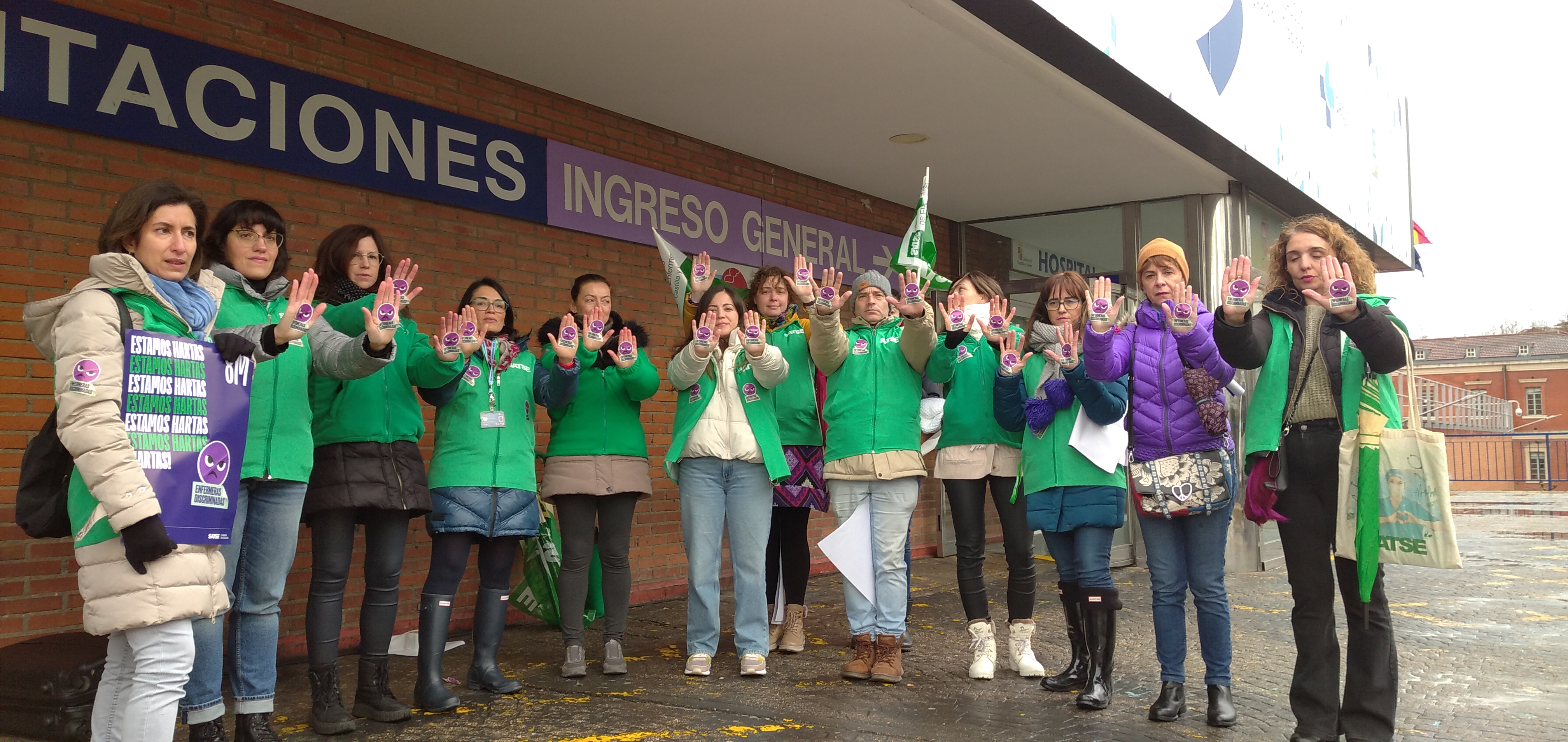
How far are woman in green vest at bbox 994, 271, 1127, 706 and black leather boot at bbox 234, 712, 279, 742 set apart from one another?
3.05 metres

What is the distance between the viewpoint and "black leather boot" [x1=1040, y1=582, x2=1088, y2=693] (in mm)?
4562

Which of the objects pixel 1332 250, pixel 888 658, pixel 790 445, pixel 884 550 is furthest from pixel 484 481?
pixel 1332 250

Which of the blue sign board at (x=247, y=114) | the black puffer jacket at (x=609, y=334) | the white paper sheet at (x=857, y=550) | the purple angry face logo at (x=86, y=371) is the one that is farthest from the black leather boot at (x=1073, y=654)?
the blue sign board at (x=247, y=114)

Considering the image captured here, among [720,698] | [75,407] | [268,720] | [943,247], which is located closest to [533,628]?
[720,698]

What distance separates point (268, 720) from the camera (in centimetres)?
362

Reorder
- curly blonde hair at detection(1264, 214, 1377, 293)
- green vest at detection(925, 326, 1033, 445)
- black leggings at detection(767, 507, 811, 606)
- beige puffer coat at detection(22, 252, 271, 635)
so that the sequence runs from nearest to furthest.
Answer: beige puffer coat at detection(22, 252, 271, 635)
curly blonde hair at detection(1264, 214, 1377, 293)
green vest at detection(925, 326, 1033, 445)
black leggings at detection(767, 507, 811, 606)

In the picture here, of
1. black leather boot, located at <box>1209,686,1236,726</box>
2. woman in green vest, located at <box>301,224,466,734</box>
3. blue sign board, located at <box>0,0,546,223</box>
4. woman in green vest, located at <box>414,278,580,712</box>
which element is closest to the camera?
woman in green vest, located at <box>301,224,466,734</box>

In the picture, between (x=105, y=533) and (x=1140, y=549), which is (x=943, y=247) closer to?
(x=1140, y=549)

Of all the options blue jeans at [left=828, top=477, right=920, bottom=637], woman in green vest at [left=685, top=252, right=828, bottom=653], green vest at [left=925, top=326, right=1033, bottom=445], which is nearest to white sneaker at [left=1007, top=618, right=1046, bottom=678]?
blue jeans at [left=828, top=477, right=920, bottom=637]

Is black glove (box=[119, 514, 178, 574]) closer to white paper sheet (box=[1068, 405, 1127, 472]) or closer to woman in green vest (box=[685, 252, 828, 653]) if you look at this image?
woman in green vest (box=[685, 252, 828, 653])

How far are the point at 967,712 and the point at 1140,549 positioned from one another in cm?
643

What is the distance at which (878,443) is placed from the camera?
4734 mm

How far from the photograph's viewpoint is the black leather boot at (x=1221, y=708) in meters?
3.99

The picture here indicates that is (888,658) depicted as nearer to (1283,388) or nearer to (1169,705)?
(1169,705)
